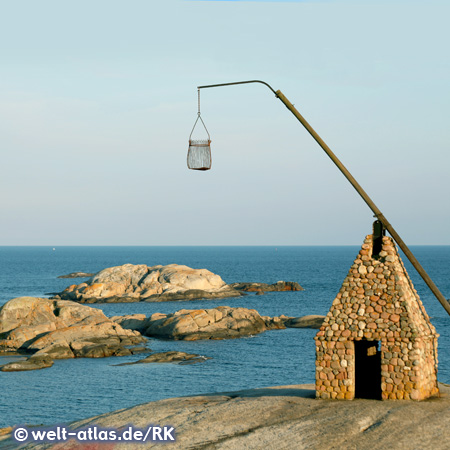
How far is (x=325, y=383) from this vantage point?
2241 centimetres

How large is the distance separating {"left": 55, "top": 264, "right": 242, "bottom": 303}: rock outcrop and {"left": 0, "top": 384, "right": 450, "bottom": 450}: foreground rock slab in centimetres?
9596

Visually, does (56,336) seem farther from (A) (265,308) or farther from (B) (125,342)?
(A) (265,308)

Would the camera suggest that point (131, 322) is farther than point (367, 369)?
Yes

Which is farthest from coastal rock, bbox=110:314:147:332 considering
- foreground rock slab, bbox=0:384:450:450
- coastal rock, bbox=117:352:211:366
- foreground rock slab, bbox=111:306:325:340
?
foreground rock slab, bbox=0:384:450:450

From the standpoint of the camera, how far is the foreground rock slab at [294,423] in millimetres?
19188

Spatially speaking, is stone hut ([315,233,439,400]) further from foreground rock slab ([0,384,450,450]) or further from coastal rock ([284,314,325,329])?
coastal rock ([284,314,325,329])

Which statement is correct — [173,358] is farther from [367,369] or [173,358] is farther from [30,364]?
[367,369]

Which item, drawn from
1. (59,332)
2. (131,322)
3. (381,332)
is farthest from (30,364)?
(381,332)

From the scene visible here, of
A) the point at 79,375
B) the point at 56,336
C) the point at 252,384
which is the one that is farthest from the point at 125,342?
the point at 252,384

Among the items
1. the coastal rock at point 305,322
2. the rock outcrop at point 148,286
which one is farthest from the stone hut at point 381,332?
the rock outcrop at point 148,286

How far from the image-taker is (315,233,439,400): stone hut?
71.0 feet

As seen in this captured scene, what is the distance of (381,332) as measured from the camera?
2186 cm

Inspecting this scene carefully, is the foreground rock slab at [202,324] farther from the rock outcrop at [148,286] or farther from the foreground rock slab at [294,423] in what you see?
the foreground rock slab at [294,423]

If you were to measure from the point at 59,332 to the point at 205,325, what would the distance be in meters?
18.1
